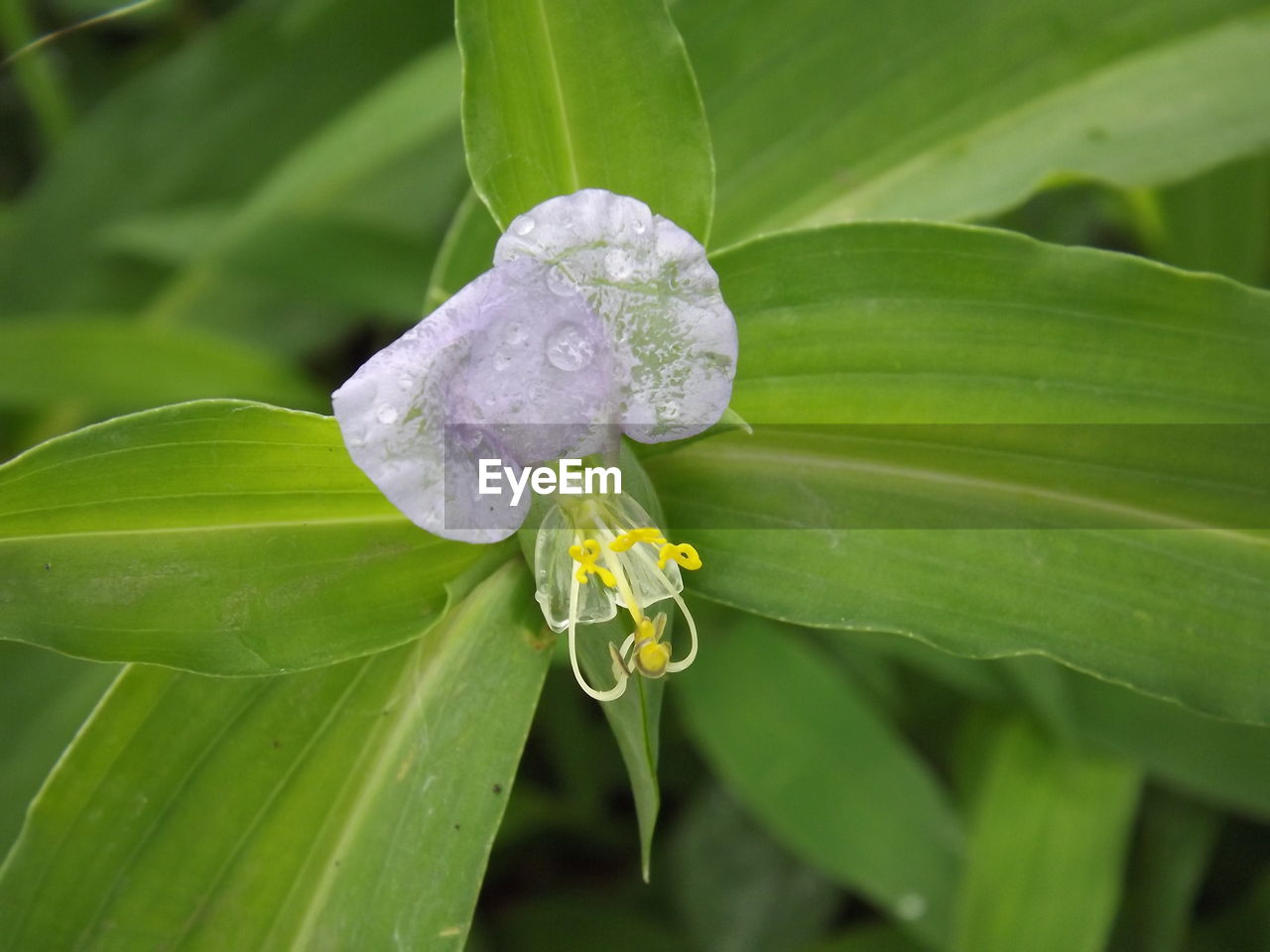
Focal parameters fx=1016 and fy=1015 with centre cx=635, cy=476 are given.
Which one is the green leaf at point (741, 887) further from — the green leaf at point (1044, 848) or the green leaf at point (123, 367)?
the green leaf at point (123, 367)

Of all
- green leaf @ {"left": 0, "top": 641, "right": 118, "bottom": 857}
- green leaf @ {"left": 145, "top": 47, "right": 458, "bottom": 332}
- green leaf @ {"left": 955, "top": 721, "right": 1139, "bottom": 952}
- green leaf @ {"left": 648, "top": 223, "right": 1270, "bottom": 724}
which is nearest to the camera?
green leaf @ {"left": 648, "top": 223, "right": 1270, "bottom": 724}

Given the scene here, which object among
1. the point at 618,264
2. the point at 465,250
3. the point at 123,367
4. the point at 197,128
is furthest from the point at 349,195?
the point at 618,264

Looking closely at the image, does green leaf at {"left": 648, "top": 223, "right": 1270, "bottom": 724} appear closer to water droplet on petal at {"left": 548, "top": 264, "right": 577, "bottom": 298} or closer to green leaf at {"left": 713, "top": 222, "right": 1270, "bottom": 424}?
green leaf at {"left": 713, "top": 222, "right": 1270, "bottom": 424}

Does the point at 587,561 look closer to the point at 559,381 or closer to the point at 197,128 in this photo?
the point at 559,381

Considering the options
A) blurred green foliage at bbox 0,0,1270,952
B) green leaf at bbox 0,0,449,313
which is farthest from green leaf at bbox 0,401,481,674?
green leaf at bbox 0,0,449,313

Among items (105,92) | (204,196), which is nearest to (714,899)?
(204,196)

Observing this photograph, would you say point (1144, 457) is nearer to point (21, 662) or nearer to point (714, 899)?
point (714, 899)
